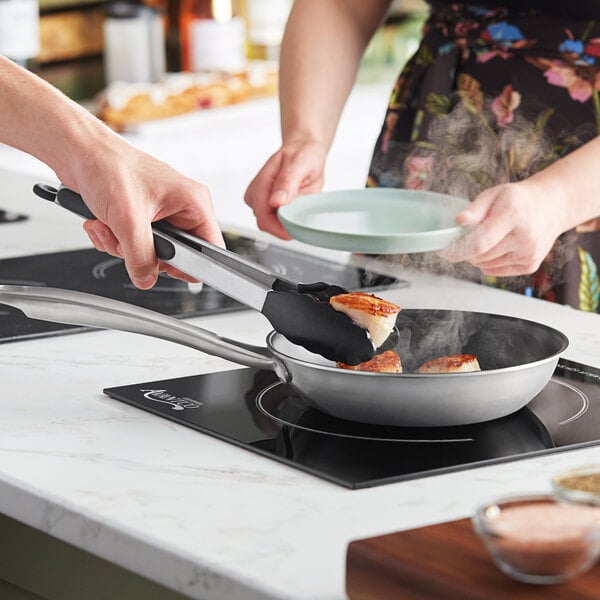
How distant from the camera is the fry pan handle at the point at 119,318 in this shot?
3.91 feet

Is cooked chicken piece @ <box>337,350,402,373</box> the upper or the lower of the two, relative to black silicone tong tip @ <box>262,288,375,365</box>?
lower

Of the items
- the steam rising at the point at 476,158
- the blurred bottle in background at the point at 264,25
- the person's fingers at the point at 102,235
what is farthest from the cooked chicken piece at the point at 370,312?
the blurred bottle in background at the point at 264,25

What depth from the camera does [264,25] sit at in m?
3.80

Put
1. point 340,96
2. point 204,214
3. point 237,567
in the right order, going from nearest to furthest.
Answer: point 237,567, point 204,214, point 340,96

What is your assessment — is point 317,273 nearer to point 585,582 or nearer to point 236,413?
point 236,413

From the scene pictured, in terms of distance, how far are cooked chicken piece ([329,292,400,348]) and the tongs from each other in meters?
0.02

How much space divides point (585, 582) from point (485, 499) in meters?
0.23

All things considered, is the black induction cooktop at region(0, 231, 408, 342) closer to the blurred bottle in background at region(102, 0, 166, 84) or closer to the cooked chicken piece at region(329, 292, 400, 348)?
the cooked chicken piece at region(329, 292, 400, 348)

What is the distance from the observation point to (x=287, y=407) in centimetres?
117

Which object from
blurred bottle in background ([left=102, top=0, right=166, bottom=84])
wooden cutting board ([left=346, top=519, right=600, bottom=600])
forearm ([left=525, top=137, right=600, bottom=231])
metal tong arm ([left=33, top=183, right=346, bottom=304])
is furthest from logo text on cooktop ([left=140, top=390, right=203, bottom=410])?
blurred bottle in background ([left=102, top=0, right=166, bottom=84])

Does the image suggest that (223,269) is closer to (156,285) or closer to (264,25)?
(156,285)

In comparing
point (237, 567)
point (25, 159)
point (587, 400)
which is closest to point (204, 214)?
point (587, 400)

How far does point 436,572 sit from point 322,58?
123 centimetres

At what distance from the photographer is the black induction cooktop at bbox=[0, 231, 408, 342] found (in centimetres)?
154
